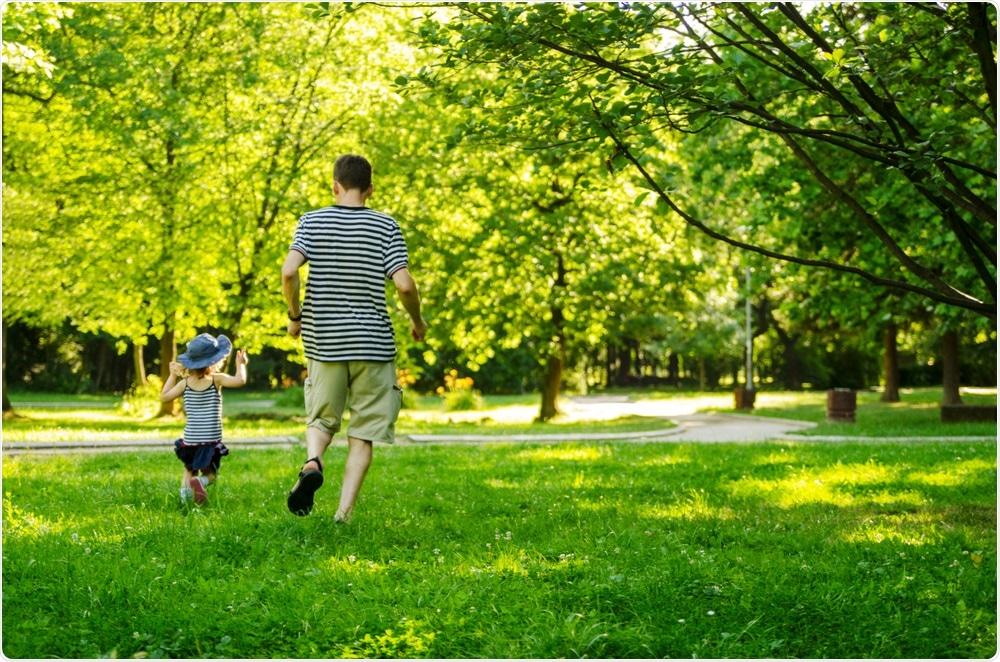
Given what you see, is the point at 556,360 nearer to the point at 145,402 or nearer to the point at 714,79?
the point at 145,402

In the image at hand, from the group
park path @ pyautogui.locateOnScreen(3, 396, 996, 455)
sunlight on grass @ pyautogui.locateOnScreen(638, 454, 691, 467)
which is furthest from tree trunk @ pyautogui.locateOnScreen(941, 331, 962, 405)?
sunlight on grass @ pyautogui.locateOnScreen(638, 454, 691, 467)

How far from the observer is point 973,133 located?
866cm

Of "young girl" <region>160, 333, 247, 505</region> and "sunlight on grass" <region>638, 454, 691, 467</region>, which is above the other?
"young girl" <region>160, 333, 247, 505</region>

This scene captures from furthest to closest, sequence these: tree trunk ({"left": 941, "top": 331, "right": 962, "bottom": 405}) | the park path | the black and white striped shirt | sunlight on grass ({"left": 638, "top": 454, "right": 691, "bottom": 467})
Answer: tree trunk ({"left": 941, "top": 331, "right": 962, "bottom": 405}), the park path, sunlight on grass ({"left": 638, "top": 454, "right": 691, "bottom": 467}), the black and white striped shirt

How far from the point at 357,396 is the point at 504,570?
5.27ft

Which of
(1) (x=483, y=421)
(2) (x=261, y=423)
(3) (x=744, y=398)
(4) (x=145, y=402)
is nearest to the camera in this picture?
(2) (x=261, y=423)

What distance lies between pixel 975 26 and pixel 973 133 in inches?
108

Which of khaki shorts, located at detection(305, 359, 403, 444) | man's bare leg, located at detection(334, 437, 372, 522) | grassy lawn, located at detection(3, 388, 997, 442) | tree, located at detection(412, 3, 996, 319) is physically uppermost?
tree, located at detection(412, 3, 996, 319)

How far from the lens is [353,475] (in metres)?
5.98

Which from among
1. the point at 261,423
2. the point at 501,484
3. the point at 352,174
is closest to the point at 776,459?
the point at 501,484

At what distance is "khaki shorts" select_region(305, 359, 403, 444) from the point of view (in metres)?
5.92

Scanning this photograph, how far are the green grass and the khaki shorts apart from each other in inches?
23.4

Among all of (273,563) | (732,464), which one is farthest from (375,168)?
(273,563)

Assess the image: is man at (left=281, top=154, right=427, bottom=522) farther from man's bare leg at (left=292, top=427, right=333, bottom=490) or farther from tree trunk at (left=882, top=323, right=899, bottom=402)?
tree trunk at (left=882, top=323, right=899, bottom=402)
